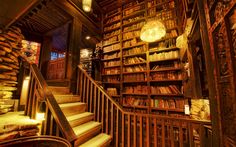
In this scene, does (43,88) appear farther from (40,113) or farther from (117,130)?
(117,130)

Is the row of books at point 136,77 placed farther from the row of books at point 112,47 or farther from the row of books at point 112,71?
the row of books at point 112,47

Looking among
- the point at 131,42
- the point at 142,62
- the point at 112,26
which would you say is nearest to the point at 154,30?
the point at 142,62

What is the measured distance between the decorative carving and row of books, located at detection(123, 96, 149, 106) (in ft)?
7.61

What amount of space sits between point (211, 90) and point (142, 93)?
7.14 ft

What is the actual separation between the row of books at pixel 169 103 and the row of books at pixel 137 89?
35cm

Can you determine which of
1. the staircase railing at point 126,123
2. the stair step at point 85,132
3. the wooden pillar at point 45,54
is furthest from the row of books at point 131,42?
the wooden pillar at point 45,54

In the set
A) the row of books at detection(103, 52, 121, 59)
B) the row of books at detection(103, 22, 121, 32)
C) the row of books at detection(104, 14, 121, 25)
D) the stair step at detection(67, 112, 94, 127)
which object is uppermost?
the row of books at detection(104, 14, 121, 25)

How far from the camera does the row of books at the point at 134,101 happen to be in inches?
124

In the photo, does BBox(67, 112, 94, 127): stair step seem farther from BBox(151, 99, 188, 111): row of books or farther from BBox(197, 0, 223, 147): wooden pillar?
BBox(197, 0, 223, 147): wooden pillar

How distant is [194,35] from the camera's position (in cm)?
179

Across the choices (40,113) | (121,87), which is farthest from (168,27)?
(40,113)

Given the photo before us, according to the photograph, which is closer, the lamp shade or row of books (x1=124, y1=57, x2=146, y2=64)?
the lamp shade

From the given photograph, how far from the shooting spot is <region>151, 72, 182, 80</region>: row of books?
2824mm

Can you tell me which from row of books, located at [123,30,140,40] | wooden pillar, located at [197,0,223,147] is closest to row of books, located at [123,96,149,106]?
row of books, located at [123,30,140,40]
